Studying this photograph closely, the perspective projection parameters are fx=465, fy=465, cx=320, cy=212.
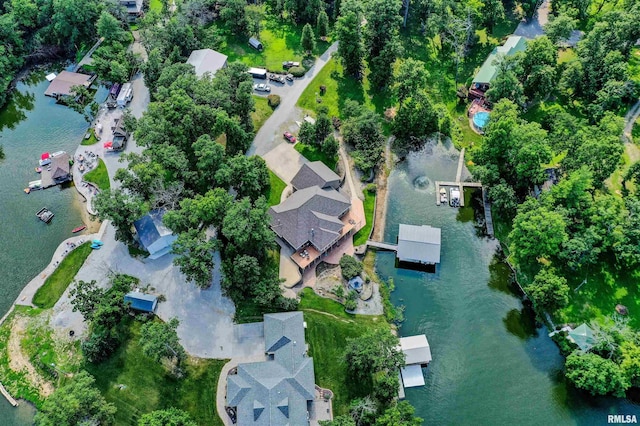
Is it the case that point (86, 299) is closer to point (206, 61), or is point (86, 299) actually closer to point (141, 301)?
point (141, 301)

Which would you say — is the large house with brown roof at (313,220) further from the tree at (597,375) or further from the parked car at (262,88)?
the tree at (597,375)

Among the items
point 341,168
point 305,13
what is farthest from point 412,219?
point 305,13

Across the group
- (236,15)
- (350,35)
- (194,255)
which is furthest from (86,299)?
(236,15)

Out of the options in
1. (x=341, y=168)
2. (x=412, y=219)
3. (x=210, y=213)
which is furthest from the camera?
(x=341, y=168)

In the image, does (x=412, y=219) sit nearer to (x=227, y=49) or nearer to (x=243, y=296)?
(x=243, y=296)

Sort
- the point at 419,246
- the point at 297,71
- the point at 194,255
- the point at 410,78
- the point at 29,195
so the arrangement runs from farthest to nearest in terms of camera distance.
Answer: the point at 297,71
the point at 410,78
the point at 29,195
the point at 419,246
the point at 194,255

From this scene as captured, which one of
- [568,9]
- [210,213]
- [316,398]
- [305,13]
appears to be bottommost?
[316,398]

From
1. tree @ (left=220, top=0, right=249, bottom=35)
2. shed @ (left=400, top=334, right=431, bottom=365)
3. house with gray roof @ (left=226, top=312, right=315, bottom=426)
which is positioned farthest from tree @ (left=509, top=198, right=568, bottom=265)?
tree @ (left=220, top=0, right=249, bottom=35)
